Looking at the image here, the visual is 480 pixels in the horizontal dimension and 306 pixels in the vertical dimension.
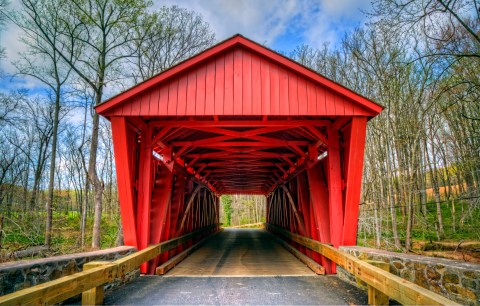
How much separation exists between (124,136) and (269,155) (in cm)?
518

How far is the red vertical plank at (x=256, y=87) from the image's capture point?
5.68m

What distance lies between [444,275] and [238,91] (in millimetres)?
4140

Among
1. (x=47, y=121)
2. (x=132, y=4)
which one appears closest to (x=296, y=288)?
(x=132, y=4)

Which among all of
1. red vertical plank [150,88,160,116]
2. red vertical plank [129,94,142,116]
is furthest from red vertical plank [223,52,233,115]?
red vertical plank [129,94,142,116]

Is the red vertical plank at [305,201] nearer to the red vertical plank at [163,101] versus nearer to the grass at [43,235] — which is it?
the red vertical plank at [163,101]

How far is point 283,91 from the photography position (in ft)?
19.0

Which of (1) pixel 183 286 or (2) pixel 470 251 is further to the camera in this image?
(2) pixel 470 251

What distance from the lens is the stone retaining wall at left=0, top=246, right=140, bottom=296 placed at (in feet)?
10.5

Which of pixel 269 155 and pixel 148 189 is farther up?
pixel 269 155

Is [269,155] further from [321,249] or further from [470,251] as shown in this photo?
[470,251]

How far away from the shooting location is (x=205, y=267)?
7.26m

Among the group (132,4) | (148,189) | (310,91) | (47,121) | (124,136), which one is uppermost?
(132,4)

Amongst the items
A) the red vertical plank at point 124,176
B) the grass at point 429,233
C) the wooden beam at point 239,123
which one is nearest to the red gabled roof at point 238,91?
the red vertical plank at point 124,176

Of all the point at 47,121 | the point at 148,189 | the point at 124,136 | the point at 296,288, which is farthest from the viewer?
the point at 47,121
